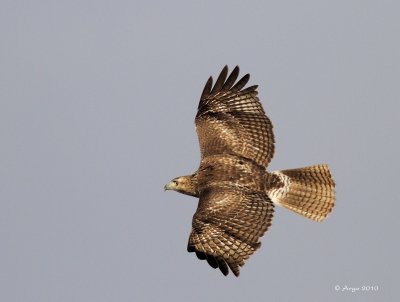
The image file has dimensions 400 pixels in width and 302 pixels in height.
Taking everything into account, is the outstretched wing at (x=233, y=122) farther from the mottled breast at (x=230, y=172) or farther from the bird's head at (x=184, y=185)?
the bird's head at (x=184, y=185)

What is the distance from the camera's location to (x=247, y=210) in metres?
22.0

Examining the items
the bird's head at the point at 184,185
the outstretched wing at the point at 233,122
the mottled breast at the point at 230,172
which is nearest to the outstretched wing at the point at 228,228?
the mottled breast at the point at 230,172

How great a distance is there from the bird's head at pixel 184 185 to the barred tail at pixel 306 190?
5.06ft

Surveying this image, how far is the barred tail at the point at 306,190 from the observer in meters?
23.4

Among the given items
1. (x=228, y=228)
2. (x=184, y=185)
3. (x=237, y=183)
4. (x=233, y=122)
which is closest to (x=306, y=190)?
(x=237, y=183)

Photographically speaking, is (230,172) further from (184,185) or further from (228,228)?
(228,228)

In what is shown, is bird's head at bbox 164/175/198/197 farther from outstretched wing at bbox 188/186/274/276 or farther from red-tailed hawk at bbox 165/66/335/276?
outstretched wing at bbox 188/186/274/276

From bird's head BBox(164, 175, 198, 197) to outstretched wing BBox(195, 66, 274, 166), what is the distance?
75 centimetres

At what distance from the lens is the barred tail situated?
2341 centimetres

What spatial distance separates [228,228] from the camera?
21641 mm

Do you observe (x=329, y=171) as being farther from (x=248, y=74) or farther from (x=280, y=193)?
(x=248, y=74)

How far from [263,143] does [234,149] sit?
0.61m

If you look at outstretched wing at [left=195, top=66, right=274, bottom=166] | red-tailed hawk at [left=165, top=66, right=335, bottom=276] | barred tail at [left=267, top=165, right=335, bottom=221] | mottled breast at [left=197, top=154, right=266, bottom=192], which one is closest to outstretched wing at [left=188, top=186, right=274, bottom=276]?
red-tailed hawk at [left=165, top=66, right=335, bottom=276]

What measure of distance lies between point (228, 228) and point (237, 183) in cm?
150
